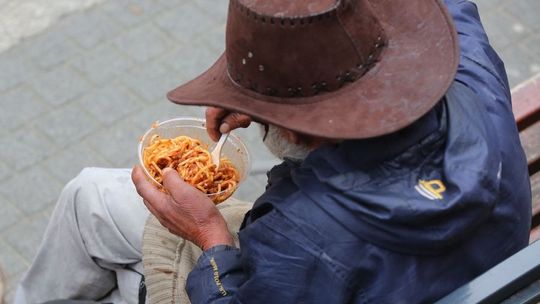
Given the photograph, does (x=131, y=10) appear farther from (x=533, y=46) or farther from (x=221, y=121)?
(x=221, y=121)

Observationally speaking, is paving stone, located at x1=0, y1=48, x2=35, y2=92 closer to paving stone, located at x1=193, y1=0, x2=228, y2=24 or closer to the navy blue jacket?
paving stone, located at x1=193, y1=0, x2=228, y2=24

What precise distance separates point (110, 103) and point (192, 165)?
2.28 metres

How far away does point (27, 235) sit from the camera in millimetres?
4551

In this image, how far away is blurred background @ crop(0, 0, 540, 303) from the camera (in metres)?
4.73

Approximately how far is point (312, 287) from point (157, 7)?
3.56m

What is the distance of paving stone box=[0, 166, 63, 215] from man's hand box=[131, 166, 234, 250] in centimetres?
206

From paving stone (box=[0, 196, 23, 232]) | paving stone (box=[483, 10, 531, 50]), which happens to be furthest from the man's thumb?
paving stone (box=[483, 10, 531, 50])

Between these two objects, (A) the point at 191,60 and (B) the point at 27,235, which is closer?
(B) the point at 27,235

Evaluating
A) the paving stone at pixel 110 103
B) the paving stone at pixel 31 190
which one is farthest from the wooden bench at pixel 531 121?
the paving stone at pixel 31 190

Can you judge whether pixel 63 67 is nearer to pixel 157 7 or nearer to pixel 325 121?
pixel 157 7

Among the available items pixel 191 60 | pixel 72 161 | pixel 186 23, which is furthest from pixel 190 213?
pixel 186 23

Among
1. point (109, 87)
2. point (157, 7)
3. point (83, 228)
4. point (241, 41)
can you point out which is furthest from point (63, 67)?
point (241, 41)

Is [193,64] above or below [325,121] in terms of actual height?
below

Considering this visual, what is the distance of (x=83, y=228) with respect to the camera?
130 inches
